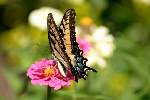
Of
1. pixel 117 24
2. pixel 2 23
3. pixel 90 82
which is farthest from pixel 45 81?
pixel 2 23

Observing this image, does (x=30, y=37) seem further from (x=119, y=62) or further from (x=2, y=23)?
(x=119, y=62)

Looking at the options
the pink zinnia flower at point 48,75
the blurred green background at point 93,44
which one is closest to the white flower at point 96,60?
the blurred green background at point 93,44

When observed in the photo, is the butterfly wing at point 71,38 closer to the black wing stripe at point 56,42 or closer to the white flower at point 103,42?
the black wing stripe at point 56,42

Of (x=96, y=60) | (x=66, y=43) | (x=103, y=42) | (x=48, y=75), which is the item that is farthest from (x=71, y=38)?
(x=103, y=42)

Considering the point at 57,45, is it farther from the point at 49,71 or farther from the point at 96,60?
the point at 96,60

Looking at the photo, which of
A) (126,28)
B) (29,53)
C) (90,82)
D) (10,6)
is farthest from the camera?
(10,6)

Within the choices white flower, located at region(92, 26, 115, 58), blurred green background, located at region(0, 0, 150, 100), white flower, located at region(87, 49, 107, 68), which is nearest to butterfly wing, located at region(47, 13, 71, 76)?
blurred green background, located at region(0, 0, 150, 100)
